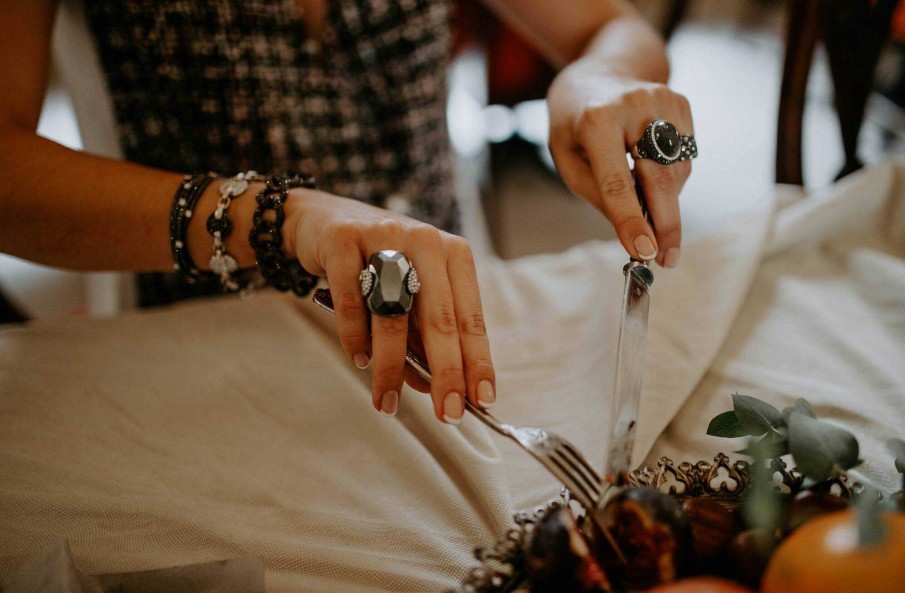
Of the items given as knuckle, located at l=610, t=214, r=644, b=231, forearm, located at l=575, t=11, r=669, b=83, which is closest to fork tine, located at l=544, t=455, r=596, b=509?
knuckle, located at l=610, t=214, r=644, b=231

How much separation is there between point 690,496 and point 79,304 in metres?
1.57

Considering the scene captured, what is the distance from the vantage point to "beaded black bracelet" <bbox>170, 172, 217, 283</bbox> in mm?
548

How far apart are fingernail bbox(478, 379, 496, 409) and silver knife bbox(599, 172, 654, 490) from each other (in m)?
0.08

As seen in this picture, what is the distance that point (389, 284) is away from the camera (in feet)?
1.32

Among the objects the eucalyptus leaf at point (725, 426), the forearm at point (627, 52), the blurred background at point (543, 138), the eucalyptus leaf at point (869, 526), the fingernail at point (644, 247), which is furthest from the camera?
the blurred background at point (543, 138)

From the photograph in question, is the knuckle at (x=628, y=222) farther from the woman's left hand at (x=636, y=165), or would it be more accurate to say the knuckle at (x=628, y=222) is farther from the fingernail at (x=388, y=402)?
the fingernail at (x=388, y=402)

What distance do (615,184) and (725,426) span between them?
0.23 metres

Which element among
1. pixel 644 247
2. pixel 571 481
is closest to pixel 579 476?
pixel 571 481

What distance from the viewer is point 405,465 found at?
481mm

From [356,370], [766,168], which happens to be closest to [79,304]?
[356,370]

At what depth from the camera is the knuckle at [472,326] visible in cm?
42

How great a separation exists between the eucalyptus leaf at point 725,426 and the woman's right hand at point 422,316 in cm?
14

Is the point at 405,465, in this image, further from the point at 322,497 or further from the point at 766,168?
the point at 766,168

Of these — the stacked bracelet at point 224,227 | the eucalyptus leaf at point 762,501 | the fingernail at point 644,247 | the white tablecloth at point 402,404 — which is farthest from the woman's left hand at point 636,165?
the stacked bracelet at point 224,227
